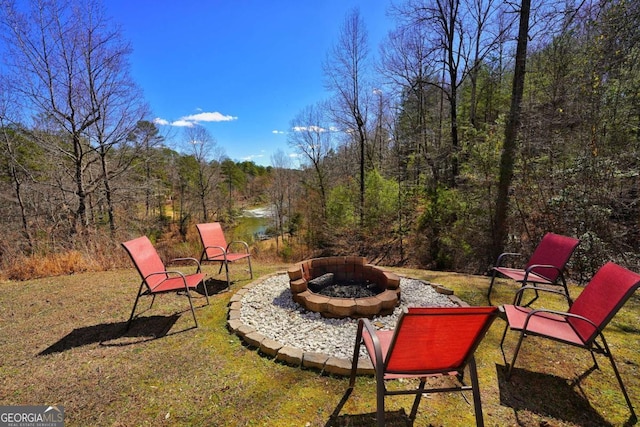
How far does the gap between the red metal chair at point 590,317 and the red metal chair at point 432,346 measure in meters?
0.73

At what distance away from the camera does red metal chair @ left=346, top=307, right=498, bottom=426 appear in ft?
4.22

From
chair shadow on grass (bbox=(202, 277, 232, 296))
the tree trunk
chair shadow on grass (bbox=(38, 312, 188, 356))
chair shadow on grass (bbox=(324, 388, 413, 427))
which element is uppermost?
the tree trunk

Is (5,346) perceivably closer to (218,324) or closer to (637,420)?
(218,324)

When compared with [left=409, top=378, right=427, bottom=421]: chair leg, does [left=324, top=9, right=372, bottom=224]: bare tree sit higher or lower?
higher

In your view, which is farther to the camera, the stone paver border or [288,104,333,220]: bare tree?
[288,104,333,220]: bare tree

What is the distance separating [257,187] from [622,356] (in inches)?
1340

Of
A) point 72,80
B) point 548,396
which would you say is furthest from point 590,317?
point 72,80

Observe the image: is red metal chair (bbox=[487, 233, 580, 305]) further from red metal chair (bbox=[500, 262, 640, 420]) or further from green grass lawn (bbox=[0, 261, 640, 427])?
red metal chair (bbox=[500, 262, 640, 420])

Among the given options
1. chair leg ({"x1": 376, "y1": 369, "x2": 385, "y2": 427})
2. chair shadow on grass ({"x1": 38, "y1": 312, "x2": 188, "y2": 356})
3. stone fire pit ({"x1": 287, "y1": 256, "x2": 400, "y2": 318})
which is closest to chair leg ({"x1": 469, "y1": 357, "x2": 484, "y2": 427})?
chair leg ({"x1": 376, "y1": 369, "x2": 385, "y2": 427})

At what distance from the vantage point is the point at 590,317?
1.89m

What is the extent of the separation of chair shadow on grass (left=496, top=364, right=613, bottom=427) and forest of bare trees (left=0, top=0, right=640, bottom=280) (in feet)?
11.2

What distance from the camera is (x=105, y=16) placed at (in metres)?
6.73

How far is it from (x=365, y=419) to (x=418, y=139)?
960 cm

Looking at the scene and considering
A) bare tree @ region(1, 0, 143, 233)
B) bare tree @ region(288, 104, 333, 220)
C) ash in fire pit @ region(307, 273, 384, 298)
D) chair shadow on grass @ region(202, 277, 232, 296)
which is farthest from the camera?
bare tree @ region(288, 104, 333, 220)
